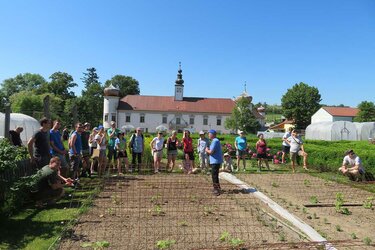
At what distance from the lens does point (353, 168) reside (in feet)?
37.0

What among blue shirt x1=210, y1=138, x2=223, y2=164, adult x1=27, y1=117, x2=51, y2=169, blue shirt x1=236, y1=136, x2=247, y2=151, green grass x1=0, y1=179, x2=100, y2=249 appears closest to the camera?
green grass x1=0, y1=179, x2=100, y2=249

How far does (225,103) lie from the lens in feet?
241

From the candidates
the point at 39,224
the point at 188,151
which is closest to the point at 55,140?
the point at 39,224

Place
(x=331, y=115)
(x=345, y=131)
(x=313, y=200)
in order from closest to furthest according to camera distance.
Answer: (x=313, y=200) < (x=345, y=131) < (x=331, y=115)

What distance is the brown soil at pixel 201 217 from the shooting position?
17.3 ft

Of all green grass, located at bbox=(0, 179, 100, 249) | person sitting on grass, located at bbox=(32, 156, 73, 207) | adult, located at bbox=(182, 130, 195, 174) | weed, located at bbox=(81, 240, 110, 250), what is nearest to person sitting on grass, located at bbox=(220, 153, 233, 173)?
adult, located at bbox=(182, 130, 195, 174)

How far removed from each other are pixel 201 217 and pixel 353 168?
6.85 meters

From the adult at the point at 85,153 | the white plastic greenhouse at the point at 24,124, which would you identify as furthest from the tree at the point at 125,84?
the adult at the point at 85,153

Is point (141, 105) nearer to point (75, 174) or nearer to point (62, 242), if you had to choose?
point (75, 174)

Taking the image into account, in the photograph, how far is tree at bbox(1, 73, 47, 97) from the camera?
273 ft

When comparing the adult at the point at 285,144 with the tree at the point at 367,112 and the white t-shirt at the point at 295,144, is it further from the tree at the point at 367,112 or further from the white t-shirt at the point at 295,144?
the tree at the point at 367,112

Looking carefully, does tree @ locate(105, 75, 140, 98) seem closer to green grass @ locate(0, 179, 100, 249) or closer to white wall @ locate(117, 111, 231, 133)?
white wall @ locate(117, 111, 231, 133)

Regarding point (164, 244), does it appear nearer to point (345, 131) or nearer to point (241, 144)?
point (241, 144)

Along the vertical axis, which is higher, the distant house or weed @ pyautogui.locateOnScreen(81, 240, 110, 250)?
the distant house
